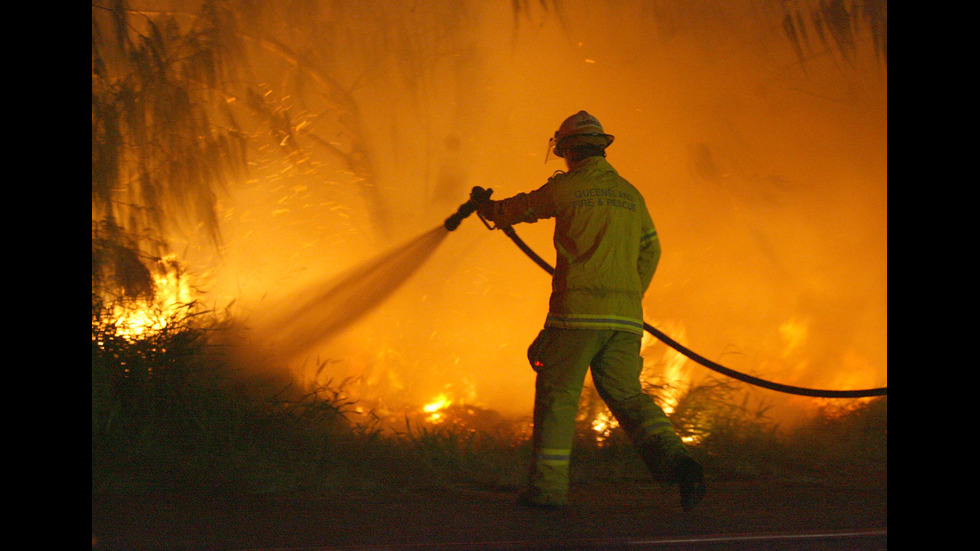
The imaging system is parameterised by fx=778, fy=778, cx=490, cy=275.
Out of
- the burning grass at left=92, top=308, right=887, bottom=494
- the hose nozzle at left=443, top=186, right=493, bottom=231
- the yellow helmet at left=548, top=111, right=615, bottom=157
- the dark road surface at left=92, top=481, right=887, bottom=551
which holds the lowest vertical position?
the dark road surface at left=92, top=481, right=887, bottom=551

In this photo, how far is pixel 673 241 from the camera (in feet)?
16.2

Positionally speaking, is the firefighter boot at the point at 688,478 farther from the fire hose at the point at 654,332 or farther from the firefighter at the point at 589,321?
the fire hose at the point at 654,332

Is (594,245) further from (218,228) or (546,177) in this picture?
(218,228)

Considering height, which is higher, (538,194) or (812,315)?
(538,194)

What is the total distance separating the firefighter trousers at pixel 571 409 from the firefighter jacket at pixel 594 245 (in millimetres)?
81

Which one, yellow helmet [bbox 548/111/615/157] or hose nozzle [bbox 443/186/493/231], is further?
hose nozzle [bbox 443/186/493/231]

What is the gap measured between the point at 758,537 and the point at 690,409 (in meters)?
1.82

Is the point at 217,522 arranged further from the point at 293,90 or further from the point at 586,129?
the point at 293,90

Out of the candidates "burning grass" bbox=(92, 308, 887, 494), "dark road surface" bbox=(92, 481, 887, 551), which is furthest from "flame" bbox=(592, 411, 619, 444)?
Answer: "dark road surface" bbox=(92, 481, 887, 551)

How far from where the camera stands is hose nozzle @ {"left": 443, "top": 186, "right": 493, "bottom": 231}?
360cm

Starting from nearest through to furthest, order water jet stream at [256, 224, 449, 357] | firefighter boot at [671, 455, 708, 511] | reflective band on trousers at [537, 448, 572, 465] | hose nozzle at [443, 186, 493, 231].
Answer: firefighter boot at [671, 455, 708, 511] < reflective band on trousers at [537, 448, 572, 465] < hose nozzle at [443, 186, 493, 231] < water jet stream at [256, 224, 449, 357]

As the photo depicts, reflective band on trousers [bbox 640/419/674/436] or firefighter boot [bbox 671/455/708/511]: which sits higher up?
reflective band on trousers [bbox 640/419/674/436]

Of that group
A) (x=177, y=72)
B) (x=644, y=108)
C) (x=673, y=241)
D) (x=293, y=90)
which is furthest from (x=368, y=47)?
(x=673, y=241)

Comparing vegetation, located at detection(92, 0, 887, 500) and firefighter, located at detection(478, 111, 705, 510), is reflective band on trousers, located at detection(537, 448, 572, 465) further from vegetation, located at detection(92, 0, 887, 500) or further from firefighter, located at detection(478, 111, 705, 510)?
vegetation, located at detection(92, 0, 887, 500)
